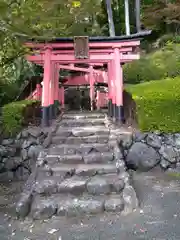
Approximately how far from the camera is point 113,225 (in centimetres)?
488


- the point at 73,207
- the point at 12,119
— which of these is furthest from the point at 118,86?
the point at 73,207

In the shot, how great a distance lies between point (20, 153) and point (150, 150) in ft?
12.0

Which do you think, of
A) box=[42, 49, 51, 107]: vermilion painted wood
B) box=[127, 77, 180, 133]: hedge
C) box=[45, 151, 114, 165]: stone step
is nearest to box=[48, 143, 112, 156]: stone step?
box=[45, 151, 114, 165]: stone step

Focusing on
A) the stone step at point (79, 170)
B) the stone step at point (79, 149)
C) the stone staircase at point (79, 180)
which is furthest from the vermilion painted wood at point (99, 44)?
the stone step at point (79, 170)

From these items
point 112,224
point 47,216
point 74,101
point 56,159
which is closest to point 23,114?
point 56,159

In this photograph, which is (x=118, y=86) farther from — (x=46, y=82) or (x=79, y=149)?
(x=79, y=149)

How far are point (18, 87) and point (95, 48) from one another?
7112 millimetres

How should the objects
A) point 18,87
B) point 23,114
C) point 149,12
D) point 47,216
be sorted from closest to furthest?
1. point 47,216
2. point 23,114
3. point 18,87
4. point 149,12

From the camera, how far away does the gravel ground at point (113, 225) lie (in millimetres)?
4555

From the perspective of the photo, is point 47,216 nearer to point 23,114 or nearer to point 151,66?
point 23,114

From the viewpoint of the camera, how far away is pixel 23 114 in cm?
963

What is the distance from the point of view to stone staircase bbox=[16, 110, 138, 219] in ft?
17.7

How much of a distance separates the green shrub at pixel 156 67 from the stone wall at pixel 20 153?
7276 millimetres

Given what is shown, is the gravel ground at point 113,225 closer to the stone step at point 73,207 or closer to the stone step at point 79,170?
the stone step at point 73,207
